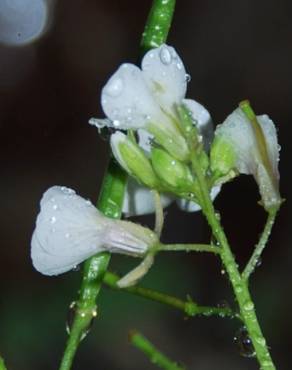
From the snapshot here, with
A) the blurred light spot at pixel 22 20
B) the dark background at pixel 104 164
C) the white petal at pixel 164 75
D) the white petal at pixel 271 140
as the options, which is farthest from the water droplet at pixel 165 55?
the blurred light spot at pixel 22 20

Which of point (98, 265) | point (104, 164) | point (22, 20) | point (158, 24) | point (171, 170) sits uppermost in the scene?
point (158, 24)

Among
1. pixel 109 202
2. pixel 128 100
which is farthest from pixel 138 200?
pixel 128 100

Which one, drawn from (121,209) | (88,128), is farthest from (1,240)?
(121,209)

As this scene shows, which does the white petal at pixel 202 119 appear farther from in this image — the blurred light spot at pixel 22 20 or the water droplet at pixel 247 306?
the blurred light spot at pixel 22 20

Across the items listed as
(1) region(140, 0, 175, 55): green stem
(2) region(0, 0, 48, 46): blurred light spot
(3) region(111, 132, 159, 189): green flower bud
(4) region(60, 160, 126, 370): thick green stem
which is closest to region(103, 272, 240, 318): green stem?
(4) region(60, 160, 126, 370): thick green stem

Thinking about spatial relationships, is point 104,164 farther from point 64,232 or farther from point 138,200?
point 64,232

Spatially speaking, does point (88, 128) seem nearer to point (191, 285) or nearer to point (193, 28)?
point (193, 28)

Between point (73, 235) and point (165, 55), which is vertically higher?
point (165, 55)

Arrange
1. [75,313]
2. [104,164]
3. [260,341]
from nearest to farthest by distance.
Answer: [260,341] → [75,313] → [104,164]
